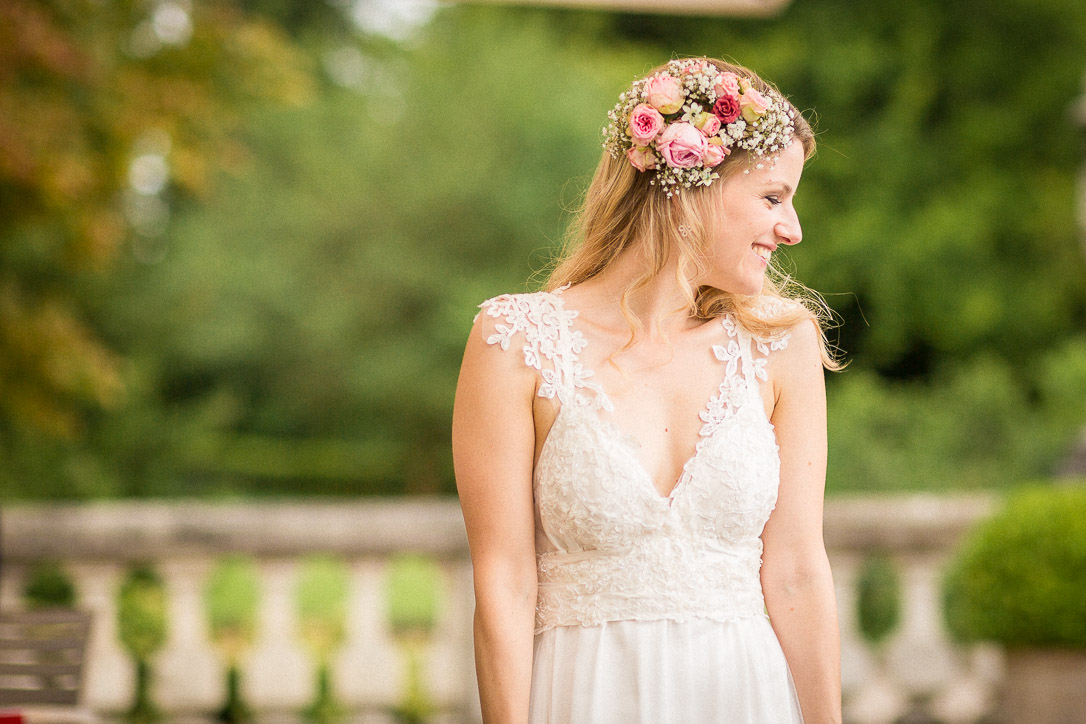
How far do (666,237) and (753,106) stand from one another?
1.02ft

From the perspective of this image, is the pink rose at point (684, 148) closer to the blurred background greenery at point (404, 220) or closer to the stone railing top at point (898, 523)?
the blurred background greenery at point (404, 220)

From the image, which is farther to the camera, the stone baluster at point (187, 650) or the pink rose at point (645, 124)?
the stone baluster at point (187, 650)

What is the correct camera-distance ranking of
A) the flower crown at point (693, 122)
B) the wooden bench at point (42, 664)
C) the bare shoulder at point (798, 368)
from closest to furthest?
the flower crown at point (693, 122)
the bare shoulder at point (798, 368)
the wooden bench at point (42, 664)

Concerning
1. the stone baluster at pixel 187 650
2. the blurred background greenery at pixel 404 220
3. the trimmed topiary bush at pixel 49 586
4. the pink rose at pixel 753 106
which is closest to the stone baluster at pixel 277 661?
the stone baluster at pixel 187 650

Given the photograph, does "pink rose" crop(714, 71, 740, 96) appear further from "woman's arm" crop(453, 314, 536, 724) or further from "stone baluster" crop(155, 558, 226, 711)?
"stone baluster" crop(155, 558, 226, 711)

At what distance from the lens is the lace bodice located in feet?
7.56

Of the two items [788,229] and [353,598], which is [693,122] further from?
[353,598]

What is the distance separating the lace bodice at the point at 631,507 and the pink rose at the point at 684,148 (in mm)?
404

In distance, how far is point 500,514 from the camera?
2285mm

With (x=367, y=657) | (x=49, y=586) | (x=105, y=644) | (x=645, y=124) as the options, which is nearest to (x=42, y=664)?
(x=49, y=586)

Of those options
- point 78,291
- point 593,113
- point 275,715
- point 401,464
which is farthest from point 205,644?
point 401,464

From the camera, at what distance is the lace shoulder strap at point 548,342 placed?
92.7 inches

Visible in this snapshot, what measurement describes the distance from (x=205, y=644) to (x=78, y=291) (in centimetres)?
569

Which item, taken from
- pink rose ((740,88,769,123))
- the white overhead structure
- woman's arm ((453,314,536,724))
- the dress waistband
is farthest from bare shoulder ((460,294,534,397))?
the white overhead structure
